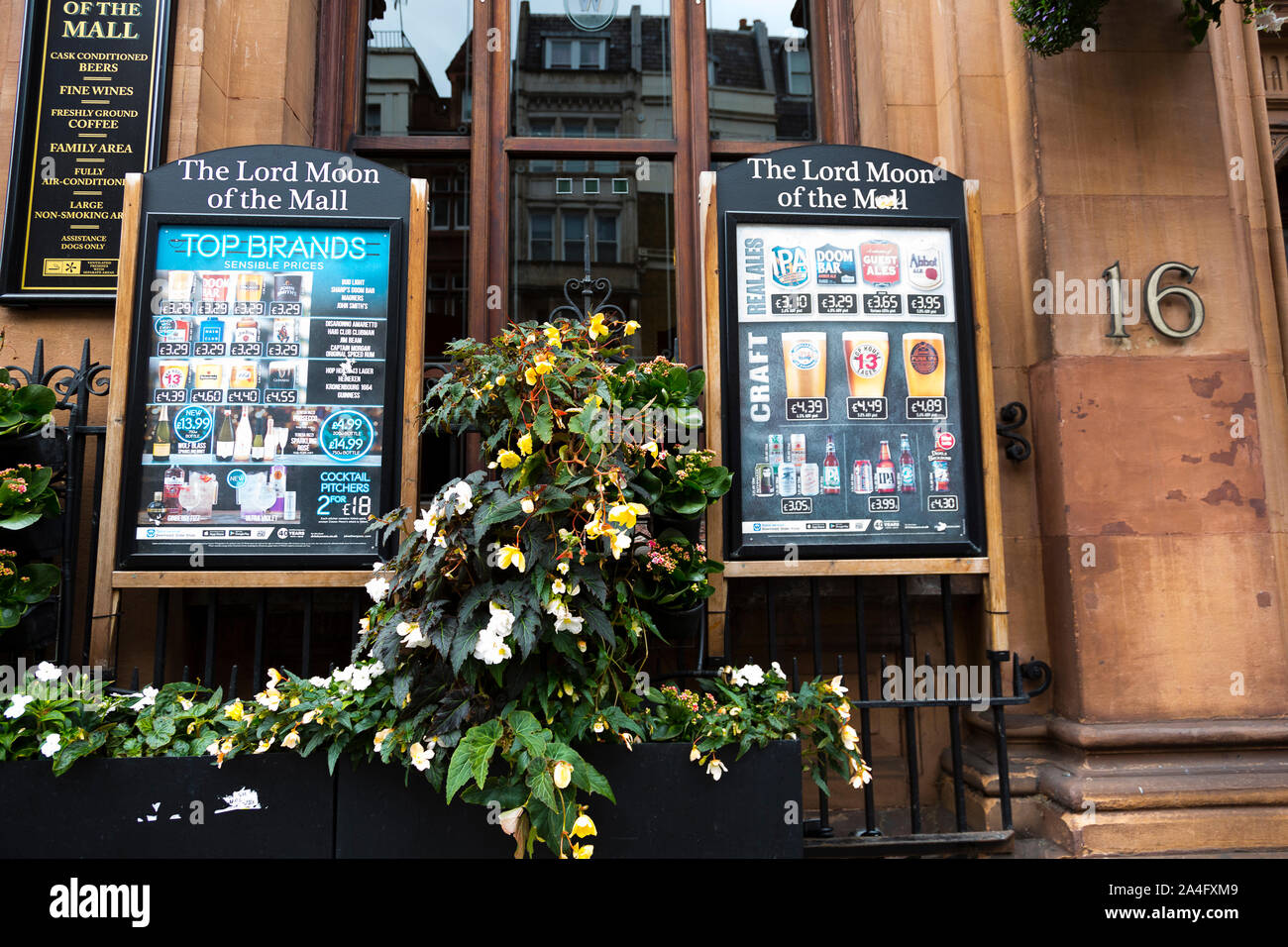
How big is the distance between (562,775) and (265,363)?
233 cm

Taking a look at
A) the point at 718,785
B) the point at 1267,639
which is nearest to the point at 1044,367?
the point at 1267,639

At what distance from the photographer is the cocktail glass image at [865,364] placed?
3691 millimetres

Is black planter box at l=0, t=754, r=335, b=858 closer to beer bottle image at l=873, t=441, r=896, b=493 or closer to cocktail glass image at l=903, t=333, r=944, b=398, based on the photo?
beer bottle image at l=873, t=441, r=896, b=493

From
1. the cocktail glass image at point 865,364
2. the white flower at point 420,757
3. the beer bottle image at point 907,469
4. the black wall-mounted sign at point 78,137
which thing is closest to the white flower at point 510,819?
the white flower at point 420,757

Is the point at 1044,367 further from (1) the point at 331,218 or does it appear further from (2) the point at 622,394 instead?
(1) the point at 331,218

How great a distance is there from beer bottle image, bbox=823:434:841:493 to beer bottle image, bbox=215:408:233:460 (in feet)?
8.57

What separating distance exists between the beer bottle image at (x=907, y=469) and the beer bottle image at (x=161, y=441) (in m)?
3.21

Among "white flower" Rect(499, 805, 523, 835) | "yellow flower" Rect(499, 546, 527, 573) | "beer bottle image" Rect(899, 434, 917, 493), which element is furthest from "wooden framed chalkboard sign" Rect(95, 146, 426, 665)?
"beer bottle image" Rect(899, 434, 917, 493)

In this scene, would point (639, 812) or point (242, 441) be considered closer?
point (639, 812)

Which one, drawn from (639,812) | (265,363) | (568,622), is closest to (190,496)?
(265,363)

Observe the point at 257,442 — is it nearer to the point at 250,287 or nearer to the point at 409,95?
the point at 250,287

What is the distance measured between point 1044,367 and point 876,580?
1305mm

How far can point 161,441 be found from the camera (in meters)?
3.51

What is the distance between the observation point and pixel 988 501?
3.62 metres
